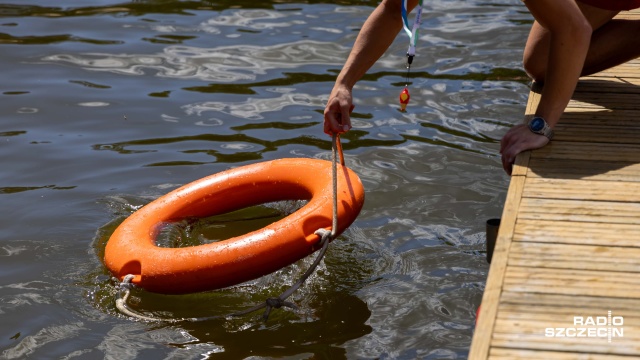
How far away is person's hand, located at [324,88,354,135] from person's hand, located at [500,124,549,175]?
0.56m

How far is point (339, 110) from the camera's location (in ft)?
11.5

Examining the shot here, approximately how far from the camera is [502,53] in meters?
6.71

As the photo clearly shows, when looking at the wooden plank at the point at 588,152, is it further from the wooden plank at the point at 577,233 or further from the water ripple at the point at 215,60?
the water ripple at the point at 215,60

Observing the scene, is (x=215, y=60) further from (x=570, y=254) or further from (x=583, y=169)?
(x=570, y=254)

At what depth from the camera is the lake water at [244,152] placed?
11.8 ft

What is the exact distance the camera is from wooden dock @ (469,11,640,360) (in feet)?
7.54

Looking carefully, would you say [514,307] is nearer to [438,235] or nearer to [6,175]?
[438,235]

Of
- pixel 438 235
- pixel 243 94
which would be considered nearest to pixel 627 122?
pixel 438 235

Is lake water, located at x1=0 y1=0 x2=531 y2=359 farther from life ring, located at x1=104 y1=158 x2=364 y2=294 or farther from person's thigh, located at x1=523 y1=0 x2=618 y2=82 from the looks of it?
person's thigh, located at x1=523 y1=0 x2=618 y2=82

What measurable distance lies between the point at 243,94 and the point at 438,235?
2.08 meters

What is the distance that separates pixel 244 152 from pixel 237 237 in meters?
1.63

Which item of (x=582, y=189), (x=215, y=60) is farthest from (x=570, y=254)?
(x=215, y=60)

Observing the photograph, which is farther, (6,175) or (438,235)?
(6,175)

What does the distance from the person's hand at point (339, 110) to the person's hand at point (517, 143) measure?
1.82ft
